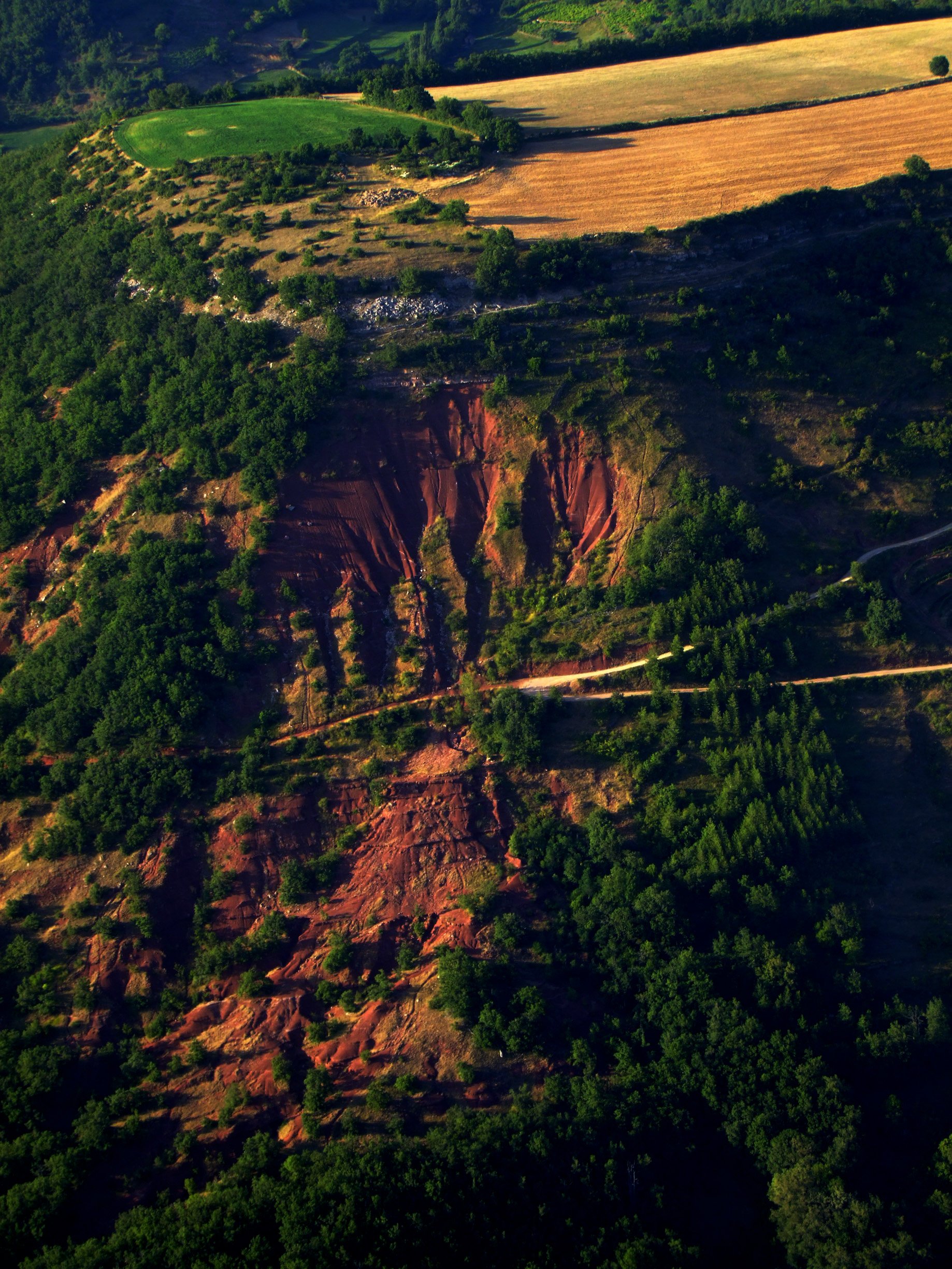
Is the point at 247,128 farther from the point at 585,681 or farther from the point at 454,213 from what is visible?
the point at 585,681

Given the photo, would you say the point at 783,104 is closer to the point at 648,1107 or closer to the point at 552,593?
the point at 552,593

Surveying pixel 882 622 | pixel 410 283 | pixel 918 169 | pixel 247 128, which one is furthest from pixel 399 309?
pixel 918 169

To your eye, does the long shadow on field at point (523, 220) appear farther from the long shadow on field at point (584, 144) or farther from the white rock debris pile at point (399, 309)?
the long shadow on field at point (584, 144)

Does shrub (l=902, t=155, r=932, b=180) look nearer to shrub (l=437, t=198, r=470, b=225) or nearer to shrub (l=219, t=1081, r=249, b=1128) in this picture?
shrub (l=437, t=198, r=470, b=225)

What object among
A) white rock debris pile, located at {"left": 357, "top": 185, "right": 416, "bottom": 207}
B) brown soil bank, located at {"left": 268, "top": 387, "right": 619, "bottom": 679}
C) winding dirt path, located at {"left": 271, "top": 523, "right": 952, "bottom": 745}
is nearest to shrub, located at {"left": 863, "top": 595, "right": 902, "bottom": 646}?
winding dirt path, located at {"left": 271, "top": 523, "right": 952, "bottom": 745}

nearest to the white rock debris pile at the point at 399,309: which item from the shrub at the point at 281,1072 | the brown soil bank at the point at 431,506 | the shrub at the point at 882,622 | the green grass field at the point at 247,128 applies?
the brown soil bank at the point at 431,506

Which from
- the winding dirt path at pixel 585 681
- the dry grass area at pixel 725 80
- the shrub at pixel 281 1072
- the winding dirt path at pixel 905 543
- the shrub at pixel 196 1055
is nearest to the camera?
the shrub at pixel 281 1072
